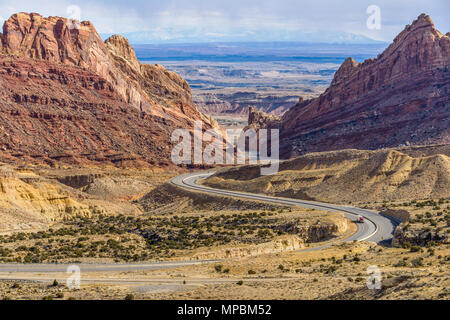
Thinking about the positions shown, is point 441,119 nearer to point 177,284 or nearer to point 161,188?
point 161,188

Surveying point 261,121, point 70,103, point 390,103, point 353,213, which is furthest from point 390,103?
point 353,213

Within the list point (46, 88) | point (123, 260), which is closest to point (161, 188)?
point (46, 88)

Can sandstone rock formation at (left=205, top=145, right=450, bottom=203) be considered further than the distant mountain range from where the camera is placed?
No

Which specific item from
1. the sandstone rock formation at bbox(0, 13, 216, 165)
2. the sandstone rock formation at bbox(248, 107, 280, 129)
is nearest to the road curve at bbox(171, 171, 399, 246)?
the sandstone rock formation at bbox(0, 13, 216, 165)

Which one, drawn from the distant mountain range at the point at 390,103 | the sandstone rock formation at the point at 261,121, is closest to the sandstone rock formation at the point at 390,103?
the distant mountain range at the point at 390,103

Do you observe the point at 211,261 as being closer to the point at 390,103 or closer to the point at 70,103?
the point at 70,103

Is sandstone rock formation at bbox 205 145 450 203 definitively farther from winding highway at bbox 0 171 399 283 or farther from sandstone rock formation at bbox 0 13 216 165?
sandstone rock formation at bbox 0 13 216 165

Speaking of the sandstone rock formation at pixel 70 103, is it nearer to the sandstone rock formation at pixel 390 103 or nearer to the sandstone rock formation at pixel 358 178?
the sandstone rock formation at pixel 358 178
